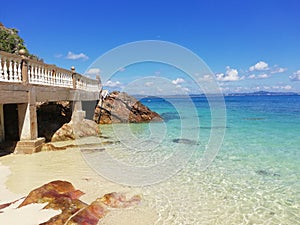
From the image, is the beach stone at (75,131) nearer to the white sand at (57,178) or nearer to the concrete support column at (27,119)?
the white sand at (57,178)

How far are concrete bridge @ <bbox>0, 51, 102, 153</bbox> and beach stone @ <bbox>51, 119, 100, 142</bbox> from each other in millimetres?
1413

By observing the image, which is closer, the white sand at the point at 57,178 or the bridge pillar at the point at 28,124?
the white sand at the point at 57,178

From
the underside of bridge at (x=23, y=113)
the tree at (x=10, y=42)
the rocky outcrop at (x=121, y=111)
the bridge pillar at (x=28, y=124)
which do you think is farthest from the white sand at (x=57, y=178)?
the tree at (x=10, y=42)

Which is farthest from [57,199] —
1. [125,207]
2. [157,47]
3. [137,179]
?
[157,47]

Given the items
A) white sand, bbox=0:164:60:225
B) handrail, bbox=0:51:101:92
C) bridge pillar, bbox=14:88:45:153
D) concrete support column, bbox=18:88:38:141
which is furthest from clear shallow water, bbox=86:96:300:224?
handrail, bbox=0:51:101:92

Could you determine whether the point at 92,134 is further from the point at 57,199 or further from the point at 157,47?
the point at 57,199

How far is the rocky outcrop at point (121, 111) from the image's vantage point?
19.3 m

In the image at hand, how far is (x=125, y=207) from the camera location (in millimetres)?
4539

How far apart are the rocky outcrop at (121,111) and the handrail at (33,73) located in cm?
588

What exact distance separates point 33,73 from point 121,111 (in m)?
12.1

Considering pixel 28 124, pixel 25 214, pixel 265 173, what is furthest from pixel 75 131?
pixel 265 173

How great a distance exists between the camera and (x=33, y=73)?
858cm

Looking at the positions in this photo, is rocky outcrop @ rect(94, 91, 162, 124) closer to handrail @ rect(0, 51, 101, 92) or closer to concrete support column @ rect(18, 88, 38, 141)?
handrail @ rect(0, 51, 101, 92)

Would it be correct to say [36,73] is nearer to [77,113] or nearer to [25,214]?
[77,113]
